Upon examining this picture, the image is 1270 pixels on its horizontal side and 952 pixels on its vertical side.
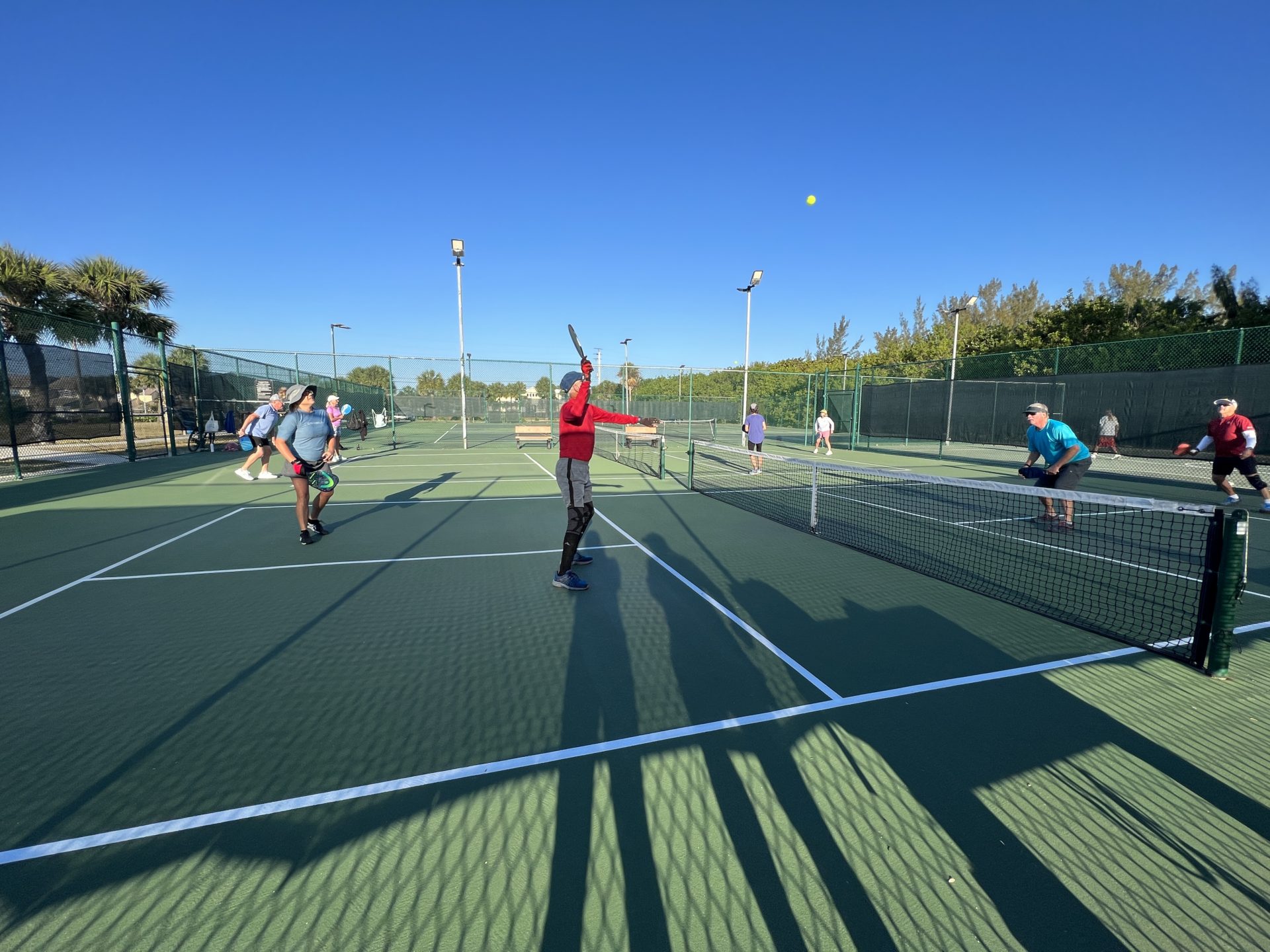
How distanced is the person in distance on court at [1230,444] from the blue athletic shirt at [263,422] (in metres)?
15.2

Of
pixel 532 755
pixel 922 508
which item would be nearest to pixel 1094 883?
pixel 532 755

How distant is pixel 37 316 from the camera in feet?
48.0

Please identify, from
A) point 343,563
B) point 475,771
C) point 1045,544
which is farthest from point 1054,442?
point 343,563

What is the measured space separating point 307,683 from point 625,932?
2.57 metres

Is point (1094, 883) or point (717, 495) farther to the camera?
point (717, 495)

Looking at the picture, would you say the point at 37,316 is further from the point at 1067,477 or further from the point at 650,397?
the point at 650,397

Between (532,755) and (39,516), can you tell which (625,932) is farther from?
(39,516)

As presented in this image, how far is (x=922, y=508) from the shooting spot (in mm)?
9883

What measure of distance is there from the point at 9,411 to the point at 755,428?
644 inches

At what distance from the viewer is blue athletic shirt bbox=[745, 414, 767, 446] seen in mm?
14908

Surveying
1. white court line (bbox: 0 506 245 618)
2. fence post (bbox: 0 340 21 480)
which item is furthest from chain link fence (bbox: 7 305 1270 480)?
white court line (bbox: 0 506 245 618)

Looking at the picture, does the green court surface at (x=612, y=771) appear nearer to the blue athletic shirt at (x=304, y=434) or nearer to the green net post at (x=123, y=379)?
the blue athletic shirt at (x=304, y=434)

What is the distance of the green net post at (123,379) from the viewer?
49.1ft

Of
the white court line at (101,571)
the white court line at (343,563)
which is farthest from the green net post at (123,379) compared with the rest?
the white court line at (343,563)
